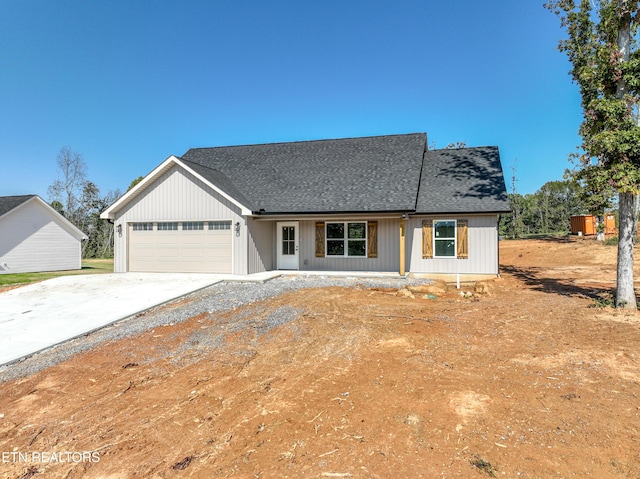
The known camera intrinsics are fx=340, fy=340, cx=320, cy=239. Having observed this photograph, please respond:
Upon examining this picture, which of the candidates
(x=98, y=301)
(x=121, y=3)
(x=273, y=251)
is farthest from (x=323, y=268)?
(x=121, y=3)

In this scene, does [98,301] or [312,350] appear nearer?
[312,350]

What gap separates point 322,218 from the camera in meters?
14.0

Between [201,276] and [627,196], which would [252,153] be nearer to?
[201,276]

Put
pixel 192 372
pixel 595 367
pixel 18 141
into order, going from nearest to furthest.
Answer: pixel 595 367
pixel 192 372
pixel 18 141

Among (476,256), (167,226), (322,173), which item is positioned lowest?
(476,256)

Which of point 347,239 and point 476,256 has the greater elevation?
point 347,239

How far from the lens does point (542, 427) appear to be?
3.34m

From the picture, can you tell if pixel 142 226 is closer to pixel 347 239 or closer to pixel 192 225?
pixel 192 225

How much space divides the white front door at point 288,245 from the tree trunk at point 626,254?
1071 cm

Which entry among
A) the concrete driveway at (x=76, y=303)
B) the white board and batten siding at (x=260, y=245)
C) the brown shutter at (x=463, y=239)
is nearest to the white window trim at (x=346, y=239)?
the white board and batten siding at (x=260, y=245)

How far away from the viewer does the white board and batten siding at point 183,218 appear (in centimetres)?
1363

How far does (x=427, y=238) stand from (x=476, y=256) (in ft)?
6.34

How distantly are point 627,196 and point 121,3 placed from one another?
1790 centimetres

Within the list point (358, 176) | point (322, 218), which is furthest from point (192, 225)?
point (358, 176)
